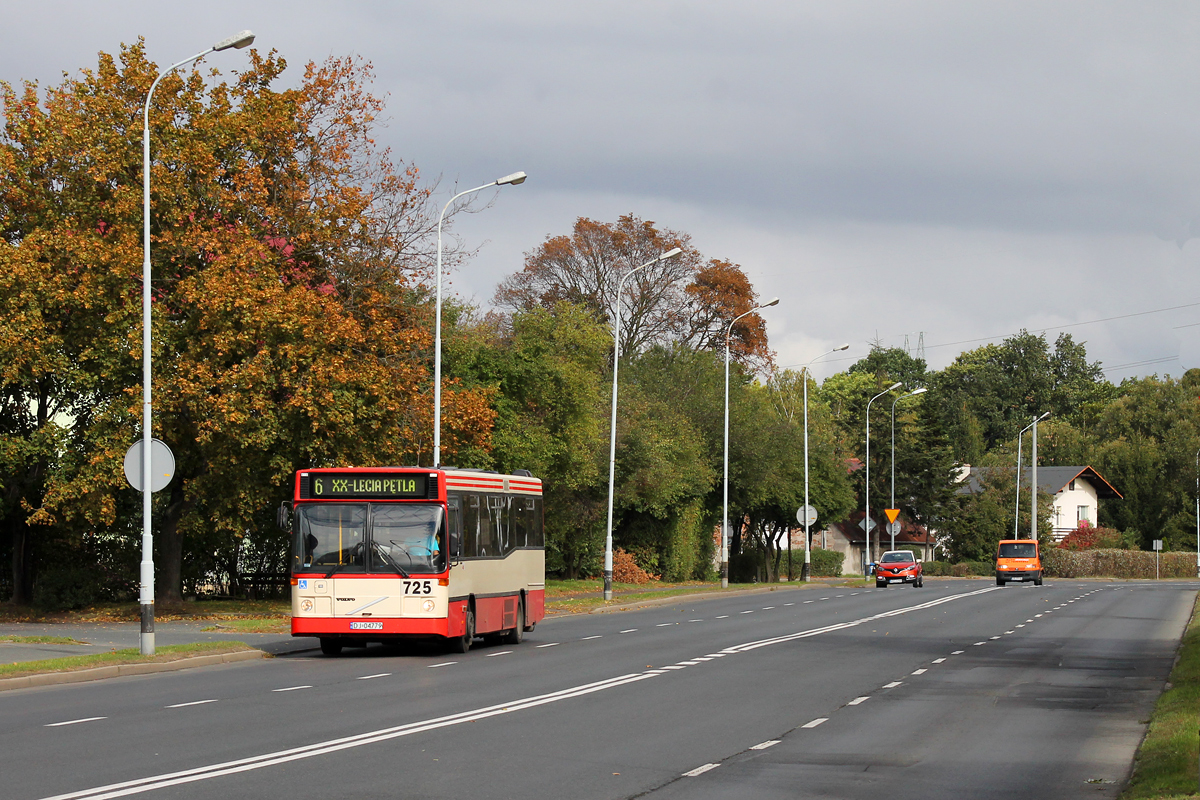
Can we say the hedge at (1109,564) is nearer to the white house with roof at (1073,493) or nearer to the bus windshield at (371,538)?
the white house with roof at (1073,493)

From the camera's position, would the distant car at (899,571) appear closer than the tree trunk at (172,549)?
No

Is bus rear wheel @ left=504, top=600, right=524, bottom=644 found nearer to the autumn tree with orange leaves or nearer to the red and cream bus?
the red and cream bus

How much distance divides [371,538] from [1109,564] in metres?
72.6

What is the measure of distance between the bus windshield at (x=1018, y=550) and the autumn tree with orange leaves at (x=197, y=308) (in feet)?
118

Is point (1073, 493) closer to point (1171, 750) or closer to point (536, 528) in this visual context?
point (536, 528)

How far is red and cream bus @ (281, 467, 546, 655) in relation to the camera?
2042cm

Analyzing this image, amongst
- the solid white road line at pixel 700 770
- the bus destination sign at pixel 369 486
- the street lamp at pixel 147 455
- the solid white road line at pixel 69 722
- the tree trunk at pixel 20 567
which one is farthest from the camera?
the tree trunk at pixel 20 567

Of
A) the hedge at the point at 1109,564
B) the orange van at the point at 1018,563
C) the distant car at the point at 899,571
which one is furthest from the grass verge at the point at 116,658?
the hedge at the point at 1109,564

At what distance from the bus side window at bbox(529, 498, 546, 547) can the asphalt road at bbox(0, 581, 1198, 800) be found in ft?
7.09

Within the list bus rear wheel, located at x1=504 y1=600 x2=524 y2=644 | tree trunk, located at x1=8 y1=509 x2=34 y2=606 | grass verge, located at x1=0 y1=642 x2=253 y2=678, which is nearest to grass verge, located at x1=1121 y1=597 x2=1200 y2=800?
bus rear wheel, located at x1=504 y1=600 x2=524 y2=644

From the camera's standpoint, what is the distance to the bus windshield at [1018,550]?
6169cm

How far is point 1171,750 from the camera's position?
10.6m

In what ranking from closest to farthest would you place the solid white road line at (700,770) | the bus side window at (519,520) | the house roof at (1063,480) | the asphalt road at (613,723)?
1. the asphalt road at (613,723)
2. the solid white road line at (700,770)
3. the bus side window at (519,520)
4. the house roof at (1063,480)

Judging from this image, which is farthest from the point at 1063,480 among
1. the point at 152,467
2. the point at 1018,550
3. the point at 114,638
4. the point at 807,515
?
the point at 152,467
